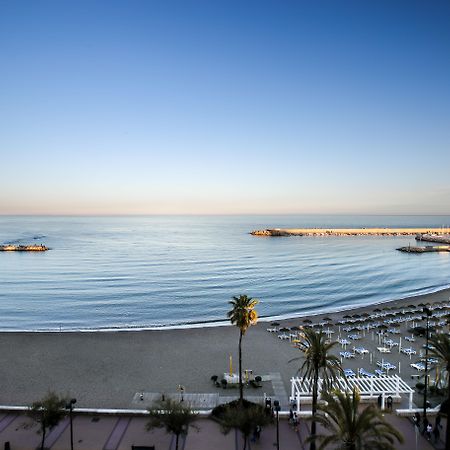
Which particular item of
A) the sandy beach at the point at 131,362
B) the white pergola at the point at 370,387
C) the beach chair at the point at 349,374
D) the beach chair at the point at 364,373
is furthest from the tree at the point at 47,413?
the beach chair at the point at 364,373

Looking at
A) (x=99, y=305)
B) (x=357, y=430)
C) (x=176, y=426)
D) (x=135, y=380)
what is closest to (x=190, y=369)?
(x=135, y=380)

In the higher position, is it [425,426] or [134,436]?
[425,426]

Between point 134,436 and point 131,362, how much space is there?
13.9 m

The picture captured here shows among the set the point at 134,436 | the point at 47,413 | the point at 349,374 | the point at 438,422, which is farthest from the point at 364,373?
the point at 47,413

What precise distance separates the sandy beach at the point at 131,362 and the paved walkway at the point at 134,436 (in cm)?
374

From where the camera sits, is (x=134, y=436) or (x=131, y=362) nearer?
(x=134, y=436)

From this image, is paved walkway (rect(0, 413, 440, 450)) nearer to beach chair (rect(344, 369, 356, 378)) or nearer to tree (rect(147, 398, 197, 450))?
tree (rect(147, 398, 197, 450))

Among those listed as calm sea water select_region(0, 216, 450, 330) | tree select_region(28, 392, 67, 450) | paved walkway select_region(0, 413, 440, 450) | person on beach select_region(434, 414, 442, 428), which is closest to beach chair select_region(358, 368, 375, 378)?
paved walkway select_region(0, 413, 440, 450)

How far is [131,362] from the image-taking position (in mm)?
37031

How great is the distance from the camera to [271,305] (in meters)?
65.8

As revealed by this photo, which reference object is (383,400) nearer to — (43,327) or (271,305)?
(271,305)

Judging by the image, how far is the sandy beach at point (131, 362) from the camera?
102ft

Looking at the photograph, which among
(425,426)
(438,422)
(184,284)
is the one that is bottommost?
(184,284)

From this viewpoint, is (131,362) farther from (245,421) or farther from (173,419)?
(245,421)
